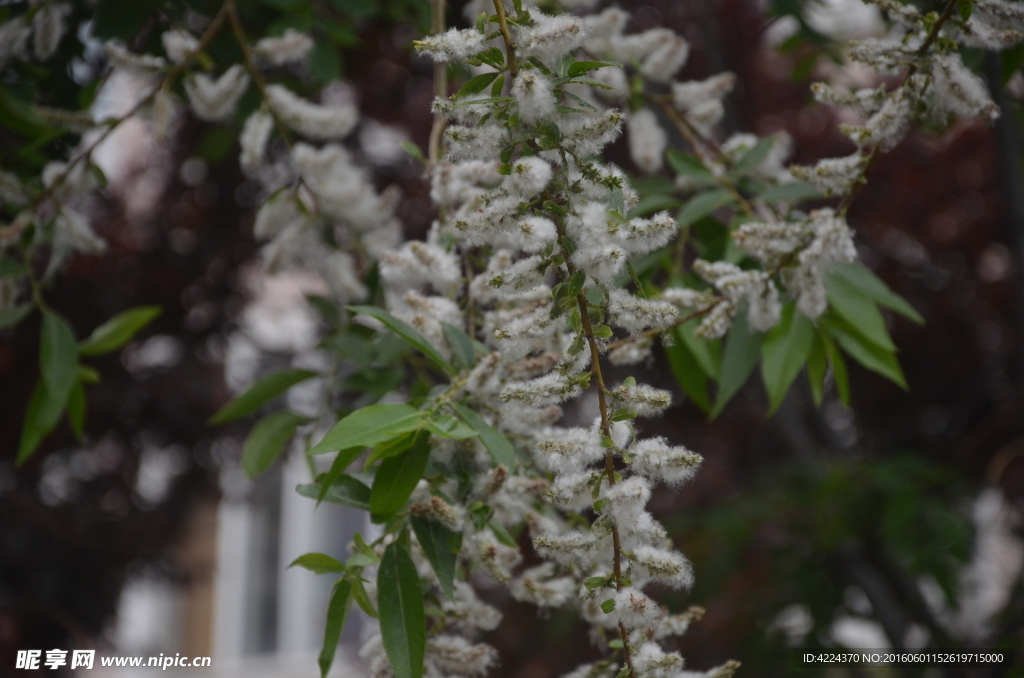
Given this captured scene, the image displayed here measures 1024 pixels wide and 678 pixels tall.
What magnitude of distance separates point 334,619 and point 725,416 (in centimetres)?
155

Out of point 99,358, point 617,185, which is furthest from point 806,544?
point 99,358

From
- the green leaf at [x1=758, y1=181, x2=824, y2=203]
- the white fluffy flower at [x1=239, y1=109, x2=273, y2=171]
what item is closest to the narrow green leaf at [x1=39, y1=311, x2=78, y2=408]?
the white fluffy flower at [x1=239, y1=109, x2=273, y2=171]

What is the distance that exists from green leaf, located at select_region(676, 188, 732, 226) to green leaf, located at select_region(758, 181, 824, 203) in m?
0.05

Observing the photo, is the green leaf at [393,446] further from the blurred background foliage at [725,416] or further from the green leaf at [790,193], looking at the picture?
the blurred background foliage at [725,416]

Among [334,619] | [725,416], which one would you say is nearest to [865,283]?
[334,619]

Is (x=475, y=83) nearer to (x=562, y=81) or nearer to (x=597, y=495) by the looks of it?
(x=562, y=81)

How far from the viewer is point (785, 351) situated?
2.60 feet

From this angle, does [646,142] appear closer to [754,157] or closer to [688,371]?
[754,157]

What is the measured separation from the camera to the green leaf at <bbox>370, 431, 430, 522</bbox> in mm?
588

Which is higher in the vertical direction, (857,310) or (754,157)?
(754,157)

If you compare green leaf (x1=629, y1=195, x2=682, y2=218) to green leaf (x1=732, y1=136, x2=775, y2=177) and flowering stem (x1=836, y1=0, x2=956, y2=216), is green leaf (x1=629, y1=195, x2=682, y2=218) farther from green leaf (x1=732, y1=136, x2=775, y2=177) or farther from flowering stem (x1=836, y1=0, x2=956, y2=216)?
flowering stem (x1=836, y1=0, x2=956, y2=216)

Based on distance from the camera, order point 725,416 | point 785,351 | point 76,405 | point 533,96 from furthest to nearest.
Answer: point 725,416
point 76,405
point 785,351
point 533,96

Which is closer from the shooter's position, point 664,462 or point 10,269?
point 664,462

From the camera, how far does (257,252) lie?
6.08 feet
